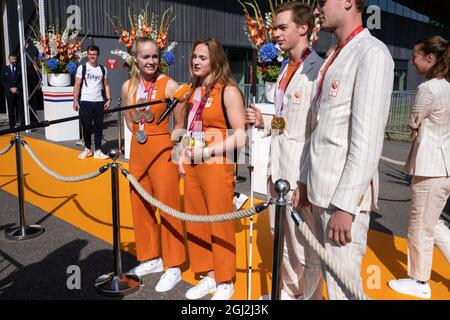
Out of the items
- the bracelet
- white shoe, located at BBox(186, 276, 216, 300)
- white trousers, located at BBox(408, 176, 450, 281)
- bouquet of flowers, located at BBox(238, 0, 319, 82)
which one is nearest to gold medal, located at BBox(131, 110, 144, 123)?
the bracelet

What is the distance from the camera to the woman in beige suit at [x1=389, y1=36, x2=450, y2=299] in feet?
10.2

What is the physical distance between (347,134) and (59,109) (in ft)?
30.4

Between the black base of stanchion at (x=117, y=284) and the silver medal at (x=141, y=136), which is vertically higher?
the silver medal at (x=141, y=136)

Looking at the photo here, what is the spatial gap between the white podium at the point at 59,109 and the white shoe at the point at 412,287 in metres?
8.49

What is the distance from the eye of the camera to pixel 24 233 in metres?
4.50

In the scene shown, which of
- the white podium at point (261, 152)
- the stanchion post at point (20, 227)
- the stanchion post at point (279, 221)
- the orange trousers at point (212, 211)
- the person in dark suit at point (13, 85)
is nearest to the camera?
the stanchion post at point (279, 221)

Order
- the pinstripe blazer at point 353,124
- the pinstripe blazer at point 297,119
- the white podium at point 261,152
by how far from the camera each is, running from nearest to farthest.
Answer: the pinstripe blazer at point 353,124
the pinstripe blazer at point 297,119
the white podium at point 261,152

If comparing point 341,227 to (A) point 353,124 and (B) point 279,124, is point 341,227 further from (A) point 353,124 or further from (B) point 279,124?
(B) point 279,124

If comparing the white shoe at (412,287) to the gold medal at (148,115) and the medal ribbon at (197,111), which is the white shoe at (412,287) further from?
the gold medal at (148,115)

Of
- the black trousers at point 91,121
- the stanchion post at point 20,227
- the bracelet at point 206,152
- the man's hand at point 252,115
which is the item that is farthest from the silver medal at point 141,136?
the black trousers at point 91,121

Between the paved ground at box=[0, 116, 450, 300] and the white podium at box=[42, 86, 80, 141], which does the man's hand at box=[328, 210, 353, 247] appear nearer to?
the paved ground at box=[0, 116, 450, 300]

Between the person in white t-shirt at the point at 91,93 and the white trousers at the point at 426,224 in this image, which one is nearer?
the white trousers at the point at 426,224

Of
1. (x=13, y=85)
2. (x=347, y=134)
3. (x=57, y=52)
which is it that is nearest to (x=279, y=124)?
(x=347, y=134)

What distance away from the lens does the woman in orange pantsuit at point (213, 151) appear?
2.96 metres
